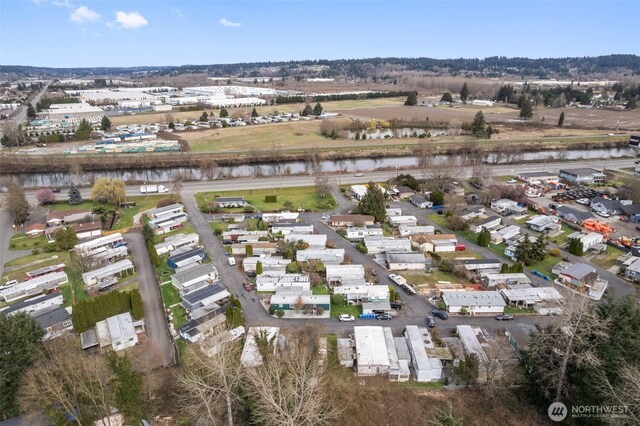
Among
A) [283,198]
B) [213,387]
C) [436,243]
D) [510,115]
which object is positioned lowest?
[283,198]

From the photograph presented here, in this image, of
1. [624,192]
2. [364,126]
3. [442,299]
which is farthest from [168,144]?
[624,192]

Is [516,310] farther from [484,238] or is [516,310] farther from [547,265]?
[484,238]

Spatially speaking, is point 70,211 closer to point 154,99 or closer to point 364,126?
point 364,126

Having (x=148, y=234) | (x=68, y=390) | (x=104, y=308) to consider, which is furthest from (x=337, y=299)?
(x=148, y=234)

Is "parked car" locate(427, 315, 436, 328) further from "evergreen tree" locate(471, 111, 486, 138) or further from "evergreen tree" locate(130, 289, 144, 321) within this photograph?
"evergreen tree" locate(471, 111, 486, 138)

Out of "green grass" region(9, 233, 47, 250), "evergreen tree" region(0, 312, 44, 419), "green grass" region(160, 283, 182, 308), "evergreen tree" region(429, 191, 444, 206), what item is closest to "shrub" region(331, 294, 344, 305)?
"green grass" region(160, 283, 182, 308)

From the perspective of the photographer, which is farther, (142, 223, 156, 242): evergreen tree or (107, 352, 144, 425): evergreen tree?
(142, 223, 156, 242): evergreen tree

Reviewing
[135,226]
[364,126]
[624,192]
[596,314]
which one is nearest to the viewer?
[596,314]
